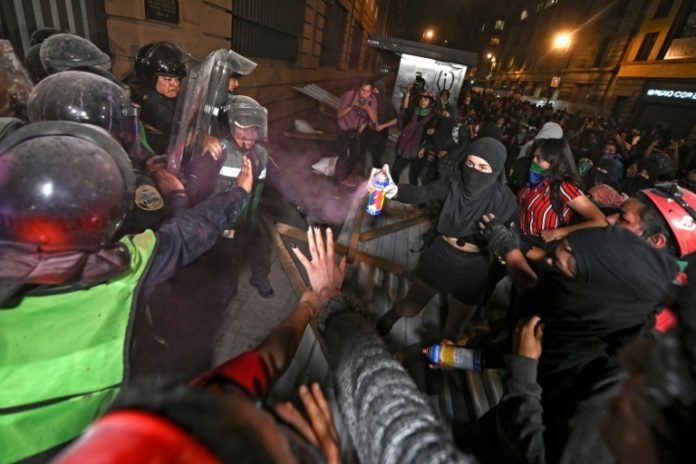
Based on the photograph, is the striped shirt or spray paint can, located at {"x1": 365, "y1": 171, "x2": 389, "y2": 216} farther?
the striped shirt

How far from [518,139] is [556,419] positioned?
359 inches

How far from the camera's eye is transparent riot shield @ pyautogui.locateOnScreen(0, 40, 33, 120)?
227 cm

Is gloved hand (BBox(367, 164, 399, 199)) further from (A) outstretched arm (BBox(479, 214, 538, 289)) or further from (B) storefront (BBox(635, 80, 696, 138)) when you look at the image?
(B) storefront (BBox(635, 80, 696, 138))

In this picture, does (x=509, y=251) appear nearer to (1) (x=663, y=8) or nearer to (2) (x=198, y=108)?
(2) (x=198, y=108)

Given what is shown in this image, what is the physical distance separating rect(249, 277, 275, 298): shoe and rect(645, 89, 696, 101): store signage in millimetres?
23182

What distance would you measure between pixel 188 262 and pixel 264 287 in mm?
1947

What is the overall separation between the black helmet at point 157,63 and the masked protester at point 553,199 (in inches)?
136

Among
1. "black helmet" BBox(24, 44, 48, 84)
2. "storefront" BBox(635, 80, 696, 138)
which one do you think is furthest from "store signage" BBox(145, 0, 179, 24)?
"storefront" BBox(635, 80, 696, 138)

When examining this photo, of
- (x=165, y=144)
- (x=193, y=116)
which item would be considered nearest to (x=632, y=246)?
(x=193, y=116)

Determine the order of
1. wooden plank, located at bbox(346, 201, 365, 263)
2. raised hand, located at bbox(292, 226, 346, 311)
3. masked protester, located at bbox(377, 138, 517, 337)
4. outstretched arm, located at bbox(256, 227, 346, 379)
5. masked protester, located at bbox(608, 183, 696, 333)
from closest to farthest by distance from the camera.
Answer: outstretched arm, located at bbox(256, 227, 346, 379) < raised hand, located at bbox(292, 226, 346, 311) < masked protester, located at bbox(608, 183, 696, 333) < masked protester, located at bbox(377, 138, 517, 337) < wooden plank, located at bbox(346, 201, 365, 263)

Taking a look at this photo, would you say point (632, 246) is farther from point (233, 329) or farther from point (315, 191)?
point (315, 191)

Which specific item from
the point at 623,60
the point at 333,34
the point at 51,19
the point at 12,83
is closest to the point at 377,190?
the point at 12,83

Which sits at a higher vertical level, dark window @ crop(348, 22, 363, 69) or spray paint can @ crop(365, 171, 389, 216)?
dark window @ crop(348, 22, 363, 69)

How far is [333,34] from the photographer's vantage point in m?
12.6
